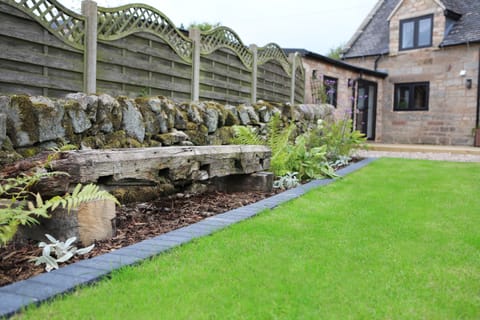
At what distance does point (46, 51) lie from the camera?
4332 millimetres

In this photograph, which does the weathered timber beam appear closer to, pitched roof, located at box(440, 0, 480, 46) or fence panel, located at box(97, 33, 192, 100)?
fence panel, located at box(97, 33, 192, 100)

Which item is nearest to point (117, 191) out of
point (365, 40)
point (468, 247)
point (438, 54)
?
point (468, 247)

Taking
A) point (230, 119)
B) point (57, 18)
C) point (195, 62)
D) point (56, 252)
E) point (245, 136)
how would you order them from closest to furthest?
point (56, 252)
point (57, 18)
point (245, 136)
point (195, 62)
point (230, 119)

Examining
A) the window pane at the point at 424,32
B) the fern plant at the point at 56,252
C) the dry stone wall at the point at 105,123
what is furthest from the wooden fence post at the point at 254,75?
the window pane at the point at 424,32

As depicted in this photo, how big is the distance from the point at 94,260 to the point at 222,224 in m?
1.21

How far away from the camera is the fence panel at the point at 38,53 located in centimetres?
396

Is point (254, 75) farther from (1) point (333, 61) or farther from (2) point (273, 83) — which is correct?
(1) point (333, 61)

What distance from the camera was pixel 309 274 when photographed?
8.20 feet

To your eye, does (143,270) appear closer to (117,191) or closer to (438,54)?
(117,191)

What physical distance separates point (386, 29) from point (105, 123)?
17.0 m

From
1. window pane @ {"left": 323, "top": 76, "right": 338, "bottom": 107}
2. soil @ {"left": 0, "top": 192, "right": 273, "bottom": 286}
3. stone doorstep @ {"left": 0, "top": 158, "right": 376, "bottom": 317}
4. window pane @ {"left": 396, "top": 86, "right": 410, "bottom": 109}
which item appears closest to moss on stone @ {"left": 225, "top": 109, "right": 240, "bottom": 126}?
soil @ {"left": 0, "top": 192, "right": 273, "bottom": 286}

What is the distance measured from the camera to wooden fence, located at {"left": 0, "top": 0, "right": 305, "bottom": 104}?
→ 4074 mm

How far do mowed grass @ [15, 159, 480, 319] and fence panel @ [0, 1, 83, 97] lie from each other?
7.37ft

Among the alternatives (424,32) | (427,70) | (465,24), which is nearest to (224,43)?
(427,70)
